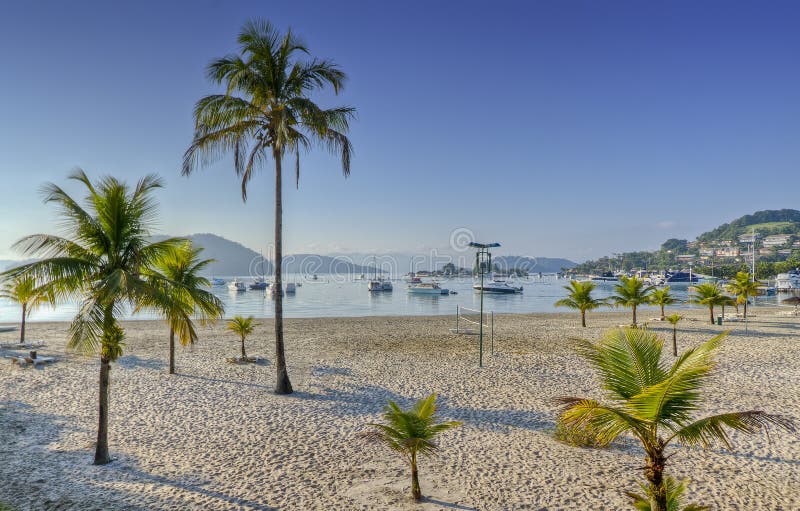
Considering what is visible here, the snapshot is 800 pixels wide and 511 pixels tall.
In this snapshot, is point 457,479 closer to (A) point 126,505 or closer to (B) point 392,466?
(B) point 392,466

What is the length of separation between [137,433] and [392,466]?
5.63 m

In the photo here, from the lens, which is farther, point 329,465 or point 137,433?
point 137,433

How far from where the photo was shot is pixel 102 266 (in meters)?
6.96

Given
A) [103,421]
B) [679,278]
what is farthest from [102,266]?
[679,278]

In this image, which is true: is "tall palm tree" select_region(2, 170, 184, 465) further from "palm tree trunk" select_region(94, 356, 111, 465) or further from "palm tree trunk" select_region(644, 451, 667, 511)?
"palm tree trunk" select_region(644, 451, 667, 511)

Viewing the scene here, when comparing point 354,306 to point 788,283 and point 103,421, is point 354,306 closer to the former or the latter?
point 103,421

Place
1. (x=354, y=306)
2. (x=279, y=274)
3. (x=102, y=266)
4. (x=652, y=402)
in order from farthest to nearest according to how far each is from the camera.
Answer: (x=354, y=306) → (x=279, y=274) → (x=102, y=266) → (x=652, y=402)

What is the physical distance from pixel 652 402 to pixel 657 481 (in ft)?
3.12

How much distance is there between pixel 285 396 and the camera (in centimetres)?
1141

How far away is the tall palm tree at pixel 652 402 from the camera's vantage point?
4066 millimetres

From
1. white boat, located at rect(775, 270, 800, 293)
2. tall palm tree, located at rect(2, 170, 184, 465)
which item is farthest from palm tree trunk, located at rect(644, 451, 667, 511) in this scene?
white boat, located at rect(775, 270, 800, 293)

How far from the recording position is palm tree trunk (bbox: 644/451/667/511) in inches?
168

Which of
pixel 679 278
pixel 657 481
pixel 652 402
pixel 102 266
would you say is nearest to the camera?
pixel 652 402

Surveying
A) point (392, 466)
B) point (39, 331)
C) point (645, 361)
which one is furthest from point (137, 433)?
point (39, 331)
